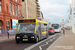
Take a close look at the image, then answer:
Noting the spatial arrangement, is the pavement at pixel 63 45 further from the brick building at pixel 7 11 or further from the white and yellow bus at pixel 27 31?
the brick building at pixel 7 11

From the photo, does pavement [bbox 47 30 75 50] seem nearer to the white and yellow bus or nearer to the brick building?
the white and yellow bus

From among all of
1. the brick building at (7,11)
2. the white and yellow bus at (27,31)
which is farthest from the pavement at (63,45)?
the brick building at (7,11)

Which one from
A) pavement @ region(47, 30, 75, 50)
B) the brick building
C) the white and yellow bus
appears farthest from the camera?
the brick building

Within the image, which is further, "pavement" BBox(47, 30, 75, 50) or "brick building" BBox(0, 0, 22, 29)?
"brick building" BBox(0, 0, 22, 29)

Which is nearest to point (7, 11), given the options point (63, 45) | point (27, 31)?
point (27, 31)

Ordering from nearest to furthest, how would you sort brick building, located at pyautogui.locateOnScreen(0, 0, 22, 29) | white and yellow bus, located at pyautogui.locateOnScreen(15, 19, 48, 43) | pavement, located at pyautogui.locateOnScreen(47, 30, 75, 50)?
pavement, located at pyautogui.locateOnScreen(47, 30, 75, 50)
white and yellow bus, located at pyautogui.locateOnScreen(15, 19, 48, 43)
brick building, located at pyautogui.locateOnScreen(0, 0, 22, 29)

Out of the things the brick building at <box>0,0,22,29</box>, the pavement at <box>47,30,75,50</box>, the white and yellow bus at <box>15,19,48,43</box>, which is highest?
the brick building at <box>0,0,22,29</box>

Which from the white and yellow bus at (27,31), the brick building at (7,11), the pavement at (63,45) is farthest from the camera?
the brick building at (7,11)

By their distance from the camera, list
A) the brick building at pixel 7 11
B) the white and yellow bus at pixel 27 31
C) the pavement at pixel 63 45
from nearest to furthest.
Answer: the pavement at pixel 63 45 → the white and yellow bus at pixel 27 31 → the brick building at pixel 7 11

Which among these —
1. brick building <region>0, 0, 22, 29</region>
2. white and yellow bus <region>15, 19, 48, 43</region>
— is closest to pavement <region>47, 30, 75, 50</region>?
white and yellow bus <region>15, 19, 48, 43</region>

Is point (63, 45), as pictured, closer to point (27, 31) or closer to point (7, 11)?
point (27, 31)

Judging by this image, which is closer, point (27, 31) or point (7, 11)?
point (27, 31)

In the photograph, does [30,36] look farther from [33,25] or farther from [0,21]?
[0,21]

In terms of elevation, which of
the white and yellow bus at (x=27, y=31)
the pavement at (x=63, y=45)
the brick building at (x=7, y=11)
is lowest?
the pavement at (x=63, y=45)
